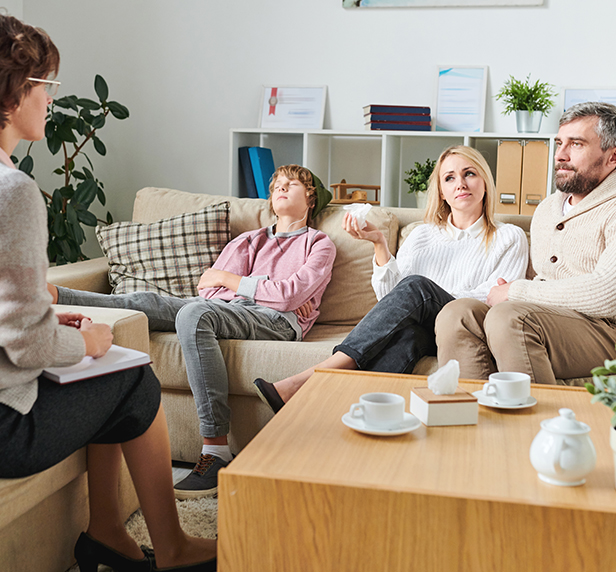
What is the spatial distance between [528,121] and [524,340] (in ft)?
5.89

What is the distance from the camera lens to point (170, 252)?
8.19 ft

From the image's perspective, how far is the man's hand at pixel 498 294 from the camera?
77.7 inches

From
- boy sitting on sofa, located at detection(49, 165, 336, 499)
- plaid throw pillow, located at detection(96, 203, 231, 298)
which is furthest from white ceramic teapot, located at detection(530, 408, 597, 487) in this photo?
plaid throw pillow, located at detection(96, 203, 231, 298)

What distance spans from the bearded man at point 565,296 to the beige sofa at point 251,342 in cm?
21

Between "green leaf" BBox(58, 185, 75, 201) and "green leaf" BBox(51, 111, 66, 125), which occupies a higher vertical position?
"green leaf" BBox(51, 111, 66, 125)

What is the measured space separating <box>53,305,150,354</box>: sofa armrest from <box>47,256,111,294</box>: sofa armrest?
70 cm

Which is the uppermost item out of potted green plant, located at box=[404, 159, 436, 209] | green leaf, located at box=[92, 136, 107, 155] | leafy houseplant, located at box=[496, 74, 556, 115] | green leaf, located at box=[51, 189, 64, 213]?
leafy houseplant, located at box=[496, 74, 556, 115]

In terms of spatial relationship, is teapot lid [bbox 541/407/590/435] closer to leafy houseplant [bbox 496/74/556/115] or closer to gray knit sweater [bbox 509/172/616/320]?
gray knit sweater [bbox 509/172/616/320]

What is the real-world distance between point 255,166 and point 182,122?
611mm

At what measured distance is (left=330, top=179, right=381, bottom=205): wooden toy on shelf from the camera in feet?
10.3

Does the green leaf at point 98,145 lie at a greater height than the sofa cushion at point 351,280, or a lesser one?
greater

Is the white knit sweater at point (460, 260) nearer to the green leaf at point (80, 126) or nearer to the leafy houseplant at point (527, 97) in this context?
the leafy houseplant at point (527, 97)

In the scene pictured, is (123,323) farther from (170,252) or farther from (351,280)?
(351,280)

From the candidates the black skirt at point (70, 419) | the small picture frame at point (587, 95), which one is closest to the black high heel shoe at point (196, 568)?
the black skirt at point (70, 419)
